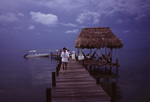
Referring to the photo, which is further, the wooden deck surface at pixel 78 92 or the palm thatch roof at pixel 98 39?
the palm thatch roof at pixel 98 39

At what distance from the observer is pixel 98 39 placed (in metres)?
17.2

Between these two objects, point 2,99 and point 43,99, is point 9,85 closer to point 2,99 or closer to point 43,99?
point 2,99

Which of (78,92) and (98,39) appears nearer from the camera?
(78,92)

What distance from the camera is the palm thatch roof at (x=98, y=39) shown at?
16.9m

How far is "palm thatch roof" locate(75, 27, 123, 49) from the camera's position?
55.5 ft

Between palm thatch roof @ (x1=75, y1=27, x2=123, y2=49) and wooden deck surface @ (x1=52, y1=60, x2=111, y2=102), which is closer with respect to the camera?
wooden deck surface @ (x1=52, y1=60, x2=111, y2=102)

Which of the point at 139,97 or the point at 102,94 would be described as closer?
the point at 102,94

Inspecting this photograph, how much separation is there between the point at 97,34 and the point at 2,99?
1197cm

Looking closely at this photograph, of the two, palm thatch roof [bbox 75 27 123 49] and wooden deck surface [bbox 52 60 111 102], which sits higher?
palm thatch roof [bbox 75 27 123 49]

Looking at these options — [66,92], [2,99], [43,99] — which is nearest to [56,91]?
[66,92]

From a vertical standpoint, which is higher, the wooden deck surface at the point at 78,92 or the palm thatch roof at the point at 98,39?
the palm thatch roof at the point at 98,39

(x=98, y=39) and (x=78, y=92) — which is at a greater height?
(x=98, y=39)

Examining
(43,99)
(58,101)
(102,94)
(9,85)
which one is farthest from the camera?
(9,85)

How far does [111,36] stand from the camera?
17531 mm
